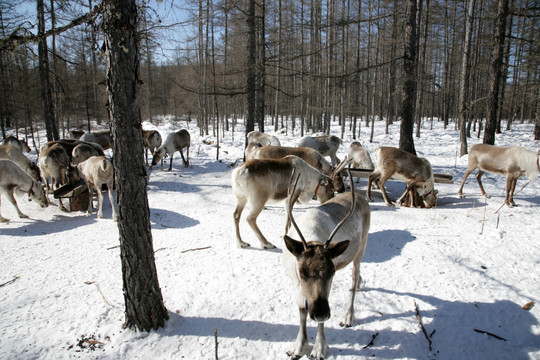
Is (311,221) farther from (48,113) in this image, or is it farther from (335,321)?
(48,113)

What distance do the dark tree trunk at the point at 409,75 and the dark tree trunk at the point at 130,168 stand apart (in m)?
9.53

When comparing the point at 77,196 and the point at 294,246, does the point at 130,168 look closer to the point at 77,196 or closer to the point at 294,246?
the point at 294,246

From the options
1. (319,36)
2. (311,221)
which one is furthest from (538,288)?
(319,36)

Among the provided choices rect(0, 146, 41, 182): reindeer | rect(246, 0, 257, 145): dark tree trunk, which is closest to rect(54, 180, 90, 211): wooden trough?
rect(0, 146, 41, 182): reindeer

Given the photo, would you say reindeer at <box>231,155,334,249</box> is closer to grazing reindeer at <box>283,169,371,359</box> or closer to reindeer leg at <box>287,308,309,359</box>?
grazing reindeer at <box>283,169,371,359</box>

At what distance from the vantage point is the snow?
298cm

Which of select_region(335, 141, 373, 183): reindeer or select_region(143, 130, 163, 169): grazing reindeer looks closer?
select_region(335, 141, 373, 183): reindeer

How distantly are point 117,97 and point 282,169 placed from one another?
3442mm

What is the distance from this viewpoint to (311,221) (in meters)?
3.15

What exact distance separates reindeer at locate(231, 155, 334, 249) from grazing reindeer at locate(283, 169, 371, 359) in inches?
68.4

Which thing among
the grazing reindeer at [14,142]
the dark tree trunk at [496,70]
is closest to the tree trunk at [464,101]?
the dark tree trunk at [496,70]

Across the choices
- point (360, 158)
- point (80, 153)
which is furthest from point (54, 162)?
point (360, 158)

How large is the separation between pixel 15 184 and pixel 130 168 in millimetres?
6732

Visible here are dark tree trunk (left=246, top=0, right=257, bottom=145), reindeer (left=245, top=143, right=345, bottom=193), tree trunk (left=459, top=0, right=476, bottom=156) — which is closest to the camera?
reindeer (left=245, top=143, right=345, bottom=193)
